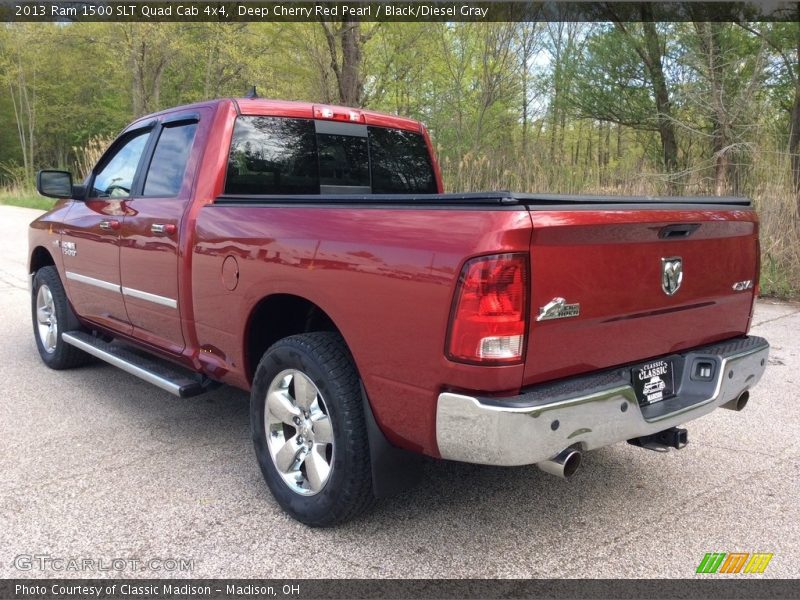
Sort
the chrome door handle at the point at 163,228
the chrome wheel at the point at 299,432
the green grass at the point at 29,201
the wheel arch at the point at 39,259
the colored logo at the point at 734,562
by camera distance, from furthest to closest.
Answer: the green grass at the point at 29,201 → the wheel arch at the point at 39,259 → the chrome door handle at the point at 163,228 → the chrome wheel at the point at 299,432 → the colored logo at the point at 734,562

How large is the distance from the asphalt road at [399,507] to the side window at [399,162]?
178 centimetres

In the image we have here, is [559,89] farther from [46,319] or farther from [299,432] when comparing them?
[299,432]

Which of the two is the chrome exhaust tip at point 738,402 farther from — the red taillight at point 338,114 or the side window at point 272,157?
the red taillight at point 338,114

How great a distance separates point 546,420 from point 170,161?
2775 mm

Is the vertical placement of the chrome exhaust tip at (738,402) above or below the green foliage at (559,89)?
below

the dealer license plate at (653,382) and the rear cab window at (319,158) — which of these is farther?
the rear cab window at (319,158)

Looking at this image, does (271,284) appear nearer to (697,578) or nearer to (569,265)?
(569,265)

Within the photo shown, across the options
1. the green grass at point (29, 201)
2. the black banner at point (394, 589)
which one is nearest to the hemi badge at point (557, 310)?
the black banner at point (394, 589)

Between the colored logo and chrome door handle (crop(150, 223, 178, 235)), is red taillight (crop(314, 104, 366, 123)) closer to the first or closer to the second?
chrome door handle (crop(150, 223, 178, 235))

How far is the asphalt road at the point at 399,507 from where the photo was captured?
2604 millimetres

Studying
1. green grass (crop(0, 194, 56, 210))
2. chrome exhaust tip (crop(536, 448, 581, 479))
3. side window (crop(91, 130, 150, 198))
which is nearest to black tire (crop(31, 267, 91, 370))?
side window (crop(91, 130, 150, 198))

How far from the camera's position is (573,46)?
17.0m

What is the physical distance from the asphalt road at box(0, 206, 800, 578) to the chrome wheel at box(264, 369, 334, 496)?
0.71 ft

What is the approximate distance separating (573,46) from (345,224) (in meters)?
16.4
